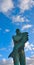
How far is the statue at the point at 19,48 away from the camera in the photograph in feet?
81.9

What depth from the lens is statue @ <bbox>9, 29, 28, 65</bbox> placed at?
25.0m

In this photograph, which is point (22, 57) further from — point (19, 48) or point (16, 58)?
point (19, 48)

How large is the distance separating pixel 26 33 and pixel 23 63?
2746 mm

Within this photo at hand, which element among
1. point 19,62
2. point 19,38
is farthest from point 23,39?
point 19,62

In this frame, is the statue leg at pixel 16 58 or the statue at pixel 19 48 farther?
the statue at pixel 19 48

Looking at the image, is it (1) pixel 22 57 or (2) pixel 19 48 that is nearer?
(1) pixel 22 57

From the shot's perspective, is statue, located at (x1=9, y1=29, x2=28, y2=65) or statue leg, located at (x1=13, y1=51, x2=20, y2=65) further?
statue, located at (x1=9, y1=29, x2=28, y2=65)

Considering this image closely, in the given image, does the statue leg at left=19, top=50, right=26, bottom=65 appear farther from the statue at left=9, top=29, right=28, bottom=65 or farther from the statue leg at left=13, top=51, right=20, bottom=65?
the statue leg at left=13, top=51, right=20, bottom=65

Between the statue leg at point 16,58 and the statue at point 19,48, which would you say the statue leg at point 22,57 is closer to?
the statue at point 19,48

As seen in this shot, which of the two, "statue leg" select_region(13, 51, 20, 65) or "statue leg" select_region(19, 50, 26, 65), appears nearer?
"statue leg" select_region(13, 51, 20, 65)

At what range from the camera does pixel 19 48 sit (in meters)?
25.3

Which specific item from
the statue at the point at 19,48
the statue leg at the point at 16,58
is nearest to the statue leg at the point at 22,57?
the statue at the point at 19,48

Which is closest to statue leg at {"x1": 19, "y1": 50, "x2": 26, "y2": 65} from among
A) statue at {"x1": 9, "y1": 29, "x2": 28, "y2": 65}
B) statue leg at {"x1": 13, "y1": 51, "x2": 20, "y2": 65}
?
statue at {"x1": 9, "y1": 29, "x2": 28, "y2": 65}

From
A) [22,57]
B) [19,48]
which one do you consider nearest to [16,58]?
[22,57]
